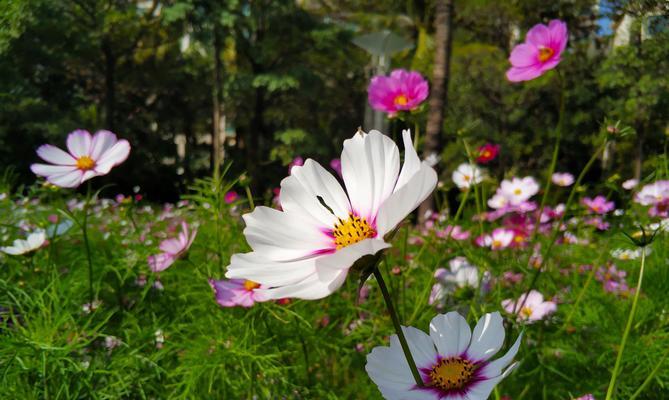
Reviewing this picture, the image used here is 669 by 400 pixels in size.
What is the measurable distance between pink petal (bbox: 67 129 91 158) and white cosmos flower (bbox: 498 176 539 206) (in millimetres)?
952

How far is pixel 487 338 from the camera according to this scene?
18.1 inches

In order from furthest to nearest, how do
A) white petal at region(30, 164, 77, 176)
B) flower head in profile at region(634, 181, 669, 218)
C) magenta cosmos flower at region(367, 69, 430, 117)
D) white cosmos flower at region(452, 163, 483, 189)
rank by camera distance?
white cosmos flower at region(452, 163, 483, 189), flower head in profile at region(634, 181, 669, 218), magenta cosmos flower at region(367, 69, 430, 117), white petal at region(30, 164, 77, 176)

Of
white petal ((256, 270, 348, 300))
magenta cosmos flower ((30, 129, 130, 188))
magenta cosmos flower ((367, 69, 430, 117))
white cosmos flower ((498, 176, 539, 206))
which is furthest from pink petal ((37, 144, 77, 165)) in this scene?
white cosmos flower ((498, 176, 539, 206))

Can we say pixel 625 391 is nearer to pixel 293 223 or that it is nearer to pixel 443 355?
pixel 443 355

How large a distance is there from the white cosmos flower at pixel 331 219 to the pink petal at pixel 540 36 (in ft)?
1.45

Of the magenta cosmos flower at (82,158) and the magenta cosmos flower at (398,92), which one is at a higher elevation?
the magenta cosmos flower at (398,92)

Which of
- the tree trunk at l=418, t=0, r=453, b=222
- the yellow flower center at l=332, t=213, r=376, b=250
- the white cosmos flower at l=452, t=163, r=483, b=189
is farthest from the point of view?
the tree trunk at l=418, t=0, r=453, b=222

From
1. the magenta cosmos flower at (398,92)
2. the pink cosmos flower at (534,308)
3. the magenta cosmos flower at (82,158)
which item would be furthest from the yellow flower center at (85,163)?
the pink cosmos flower at (534,308)

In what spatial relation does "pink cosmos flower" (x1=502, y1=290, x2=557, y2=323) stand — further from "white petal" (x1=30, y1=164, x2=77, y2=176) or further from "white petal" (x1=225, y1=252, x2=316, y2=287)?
"white petal" (x1=30, y1=164, x2=77, y2=176)

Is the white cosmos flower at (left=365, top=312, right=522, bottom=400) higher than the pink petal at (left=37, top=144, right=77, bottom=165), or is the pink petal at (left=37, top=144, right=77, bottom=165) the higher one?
the white cosmos flower at (left=365, top=312, right=522, bottom=400)

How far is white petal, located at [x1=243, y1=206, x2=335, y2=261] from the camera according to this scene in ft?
1.45

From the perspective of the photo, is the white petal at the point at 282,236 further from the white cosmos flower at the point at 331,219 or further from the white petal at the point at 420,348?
the white petal at the point at 420,348

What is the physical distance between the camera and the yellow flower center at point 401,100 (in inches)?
37.6

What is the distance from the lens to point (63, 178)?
2.66 feet
